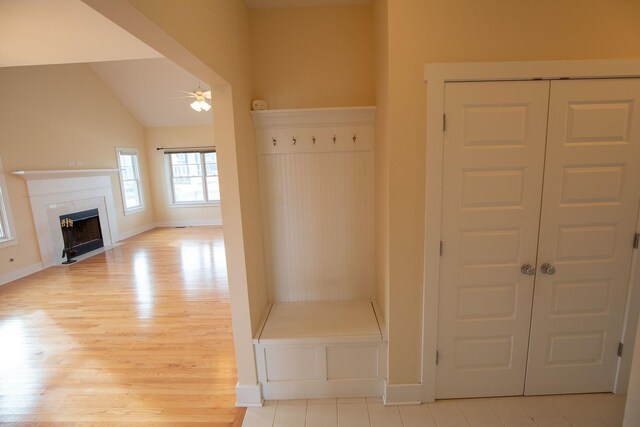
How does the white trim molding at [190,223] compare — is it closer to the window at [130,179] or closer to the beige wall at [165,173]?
the beige wall at [165,173]

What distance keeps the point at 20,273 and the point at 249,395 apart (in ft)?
16.1

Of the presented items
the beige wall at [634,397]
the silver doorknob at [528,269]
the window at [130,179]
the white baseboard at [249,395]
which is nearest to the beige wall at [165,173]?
the window at [130,179]

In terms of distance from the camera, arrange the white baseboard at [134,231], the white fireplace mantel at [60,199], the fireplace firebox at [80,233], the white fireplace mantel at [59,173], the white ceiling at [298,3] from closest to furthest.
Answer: the white ceiling at [298,3] → the white fireplace mantel at [59,173] → the white fireplace mantel at [60,199] → the fireplace firebox at [80,233] → the white baseboard at [134,231]

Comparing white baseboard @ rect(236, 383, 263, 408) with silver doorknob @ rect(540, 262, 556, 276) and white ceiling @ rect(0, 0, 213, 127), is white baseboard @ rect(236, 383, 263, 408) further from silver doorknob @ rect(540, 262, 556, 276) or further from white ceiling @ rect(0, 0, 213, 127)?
white ceiling @ rect(0, 0, 213, 127)

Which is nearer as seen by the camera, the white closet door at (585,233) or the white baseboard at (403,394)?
the white closet door at (585,233)

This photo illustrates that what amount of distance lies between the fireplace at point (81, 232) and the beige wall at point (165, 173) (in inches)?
78.8

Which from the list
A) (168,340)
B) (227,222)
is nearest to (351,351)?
(227,222)

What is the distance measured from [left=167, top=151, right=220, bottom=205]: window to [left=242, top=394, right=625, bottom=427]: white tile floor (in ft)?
22.2

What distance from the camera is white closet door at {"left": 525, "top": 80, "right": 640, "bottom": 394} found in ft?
5.76

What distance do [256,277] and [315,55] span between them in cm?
173

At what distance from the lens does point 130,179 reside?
7484mm

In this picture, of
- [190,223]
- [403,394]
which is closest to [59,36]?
[403,394]

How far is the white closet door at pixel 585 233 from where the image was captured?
176cm

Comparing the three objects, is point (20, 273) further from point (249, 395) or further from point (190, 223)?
point (249, 395)
